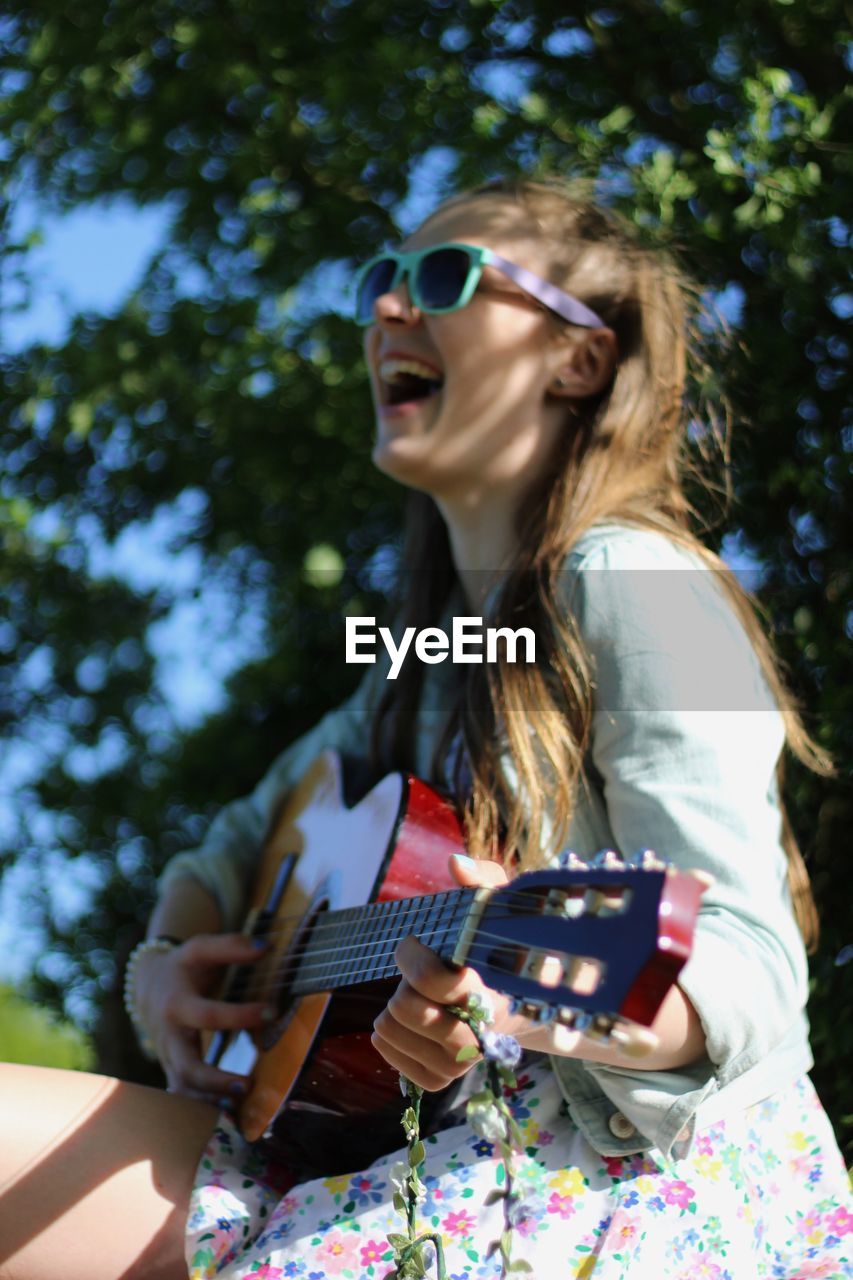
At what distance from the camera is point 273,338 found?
325 cm

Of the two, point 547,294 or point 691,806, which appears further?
point 547,294

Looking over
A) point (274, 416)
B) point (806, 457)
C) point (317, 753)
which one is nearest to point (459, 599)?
point (317, 753)

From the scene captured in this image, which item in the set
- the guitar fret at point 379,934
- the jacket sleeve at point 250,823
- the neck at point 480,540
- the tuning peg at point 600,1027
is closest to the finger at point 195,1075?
the jacket sleeve at point 250,823

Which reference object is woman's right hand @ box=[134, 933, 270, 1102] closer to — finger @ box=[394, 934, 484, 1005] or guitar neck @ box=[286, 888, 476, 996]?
guitar neck @ box=[286, 888, 476, 996]

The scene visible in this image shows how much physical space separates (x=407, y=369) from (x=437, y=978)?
1.30m

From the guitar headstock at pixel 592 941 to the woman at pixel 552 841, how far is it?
12 cm

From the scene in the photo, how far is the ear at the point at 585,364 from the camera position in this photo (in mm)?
2324

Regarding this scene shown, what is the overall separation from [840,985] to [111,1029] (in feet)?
5.80

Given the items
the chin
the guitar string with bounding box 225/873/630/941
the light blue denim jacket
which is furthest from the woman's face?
the guitar string with bounding box 225/873/630/941

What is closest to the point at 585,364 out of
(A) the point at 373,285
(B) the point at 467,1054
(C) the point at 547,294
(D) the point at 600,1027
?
(C) the point at 547,294

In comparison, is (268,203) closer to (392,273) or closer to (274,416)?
(274,416)

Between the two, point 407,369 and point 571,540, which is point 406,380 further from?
point 571,540

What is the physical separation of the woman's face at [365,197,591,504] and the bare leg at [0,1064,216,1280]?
1.05 meters

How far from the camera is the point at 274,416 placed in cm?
323
